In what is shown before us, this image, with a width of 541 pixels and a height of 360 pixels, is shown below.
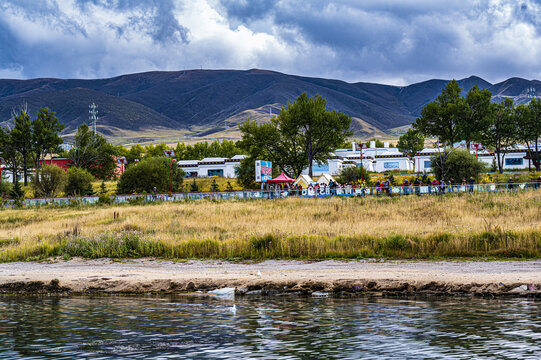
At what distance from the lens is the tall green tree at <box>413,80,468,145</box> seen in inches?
3762

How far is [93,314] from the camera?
13.6 meters

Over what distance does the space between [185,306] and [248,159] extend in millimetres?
73530

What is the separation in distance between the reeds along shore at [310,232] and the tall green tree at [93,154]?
8632 centimetres

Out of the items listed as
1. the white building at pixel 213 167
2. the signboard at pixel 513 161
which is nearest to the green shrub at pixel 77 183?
the white building at pixel 213 167

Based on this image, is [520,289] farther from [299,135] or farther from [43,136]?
[43,136]

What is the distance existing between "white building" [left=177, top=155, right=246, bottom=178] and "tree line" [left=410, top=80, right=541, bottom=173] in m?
44.9

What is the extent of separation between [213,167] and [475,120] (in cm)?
6038

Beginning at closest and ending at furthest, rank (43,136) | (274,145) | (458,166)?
(458,166) < (274,145) < (43,136)

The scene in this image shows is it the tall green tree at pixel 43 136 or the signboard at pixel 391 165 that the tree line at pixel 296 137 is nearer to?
the signboard at pixel 391 165

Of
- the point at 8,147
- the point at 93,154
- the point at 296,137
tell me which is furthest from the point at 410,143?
the point at 8,147

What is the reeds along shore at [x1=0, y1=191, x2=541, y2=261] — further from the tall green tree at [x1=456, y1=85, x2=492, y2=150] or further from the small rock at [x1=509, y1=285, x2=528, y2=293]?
the tall green tree at [x1=456, y1=85, x2=492, y2=150]

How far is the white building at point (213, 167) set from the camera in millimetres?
127019

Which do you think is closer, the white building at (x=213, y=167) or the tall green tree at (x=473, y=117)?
the tall green tree at (x=473, y=117)

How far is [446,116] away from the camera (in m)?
96.5
